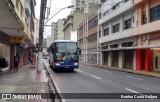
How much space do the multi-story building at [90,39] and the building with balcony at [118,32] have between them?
16.2 feet

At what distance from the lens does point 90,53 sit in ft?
235

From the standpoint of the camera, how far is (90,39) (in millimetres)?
72750

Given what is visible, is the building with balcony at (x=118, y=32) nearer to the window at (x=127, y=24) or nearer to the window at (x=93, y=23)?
the window at (x=127, y=24)

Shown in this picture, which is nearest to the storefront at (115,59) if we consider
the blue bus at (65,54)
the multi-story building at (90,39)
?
the multi-story building at (90,39)

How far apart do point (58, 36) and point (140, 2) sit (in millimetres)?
124249

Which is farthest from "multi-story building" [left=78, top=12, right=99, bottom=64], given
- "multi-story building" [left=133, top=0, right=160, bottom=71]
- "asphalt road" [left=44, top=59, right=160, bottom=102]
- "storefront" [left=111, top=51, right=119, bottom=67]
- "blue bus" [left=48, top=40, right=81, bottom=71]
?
"asphalt road" [left=44, top=59, right=160, bottom=102]

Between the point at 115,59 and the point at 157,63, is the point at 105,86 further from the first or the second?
the point at 115,59

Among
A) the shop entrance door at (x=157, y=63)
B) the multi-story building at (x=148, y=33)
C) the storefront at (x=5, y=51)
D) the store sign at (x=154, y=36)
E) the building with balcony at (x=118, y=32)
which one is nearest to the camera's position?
the storefront at (x=5, y=51)

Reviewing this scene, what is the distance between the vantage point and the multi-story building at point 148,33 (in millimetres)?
33656

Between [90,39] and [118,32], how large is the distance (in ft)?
85.4

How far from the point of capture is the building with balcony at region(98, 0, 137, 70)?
1635 inches

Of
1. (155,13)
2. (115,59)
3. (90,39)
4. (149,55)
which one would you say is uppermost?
(155,13)

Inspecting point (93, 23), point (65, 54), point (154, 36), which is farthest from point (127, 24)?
point (93, 23)

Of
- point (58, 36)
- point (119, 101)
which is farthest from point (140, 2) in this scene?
point (58, 36)
